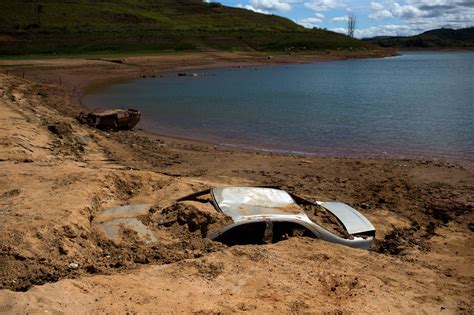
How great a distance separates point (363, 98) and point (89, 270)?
2877 cm

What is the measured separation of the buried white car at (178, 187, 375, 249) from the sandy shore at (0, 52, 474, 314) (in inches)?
6.9

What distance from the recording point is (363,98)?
32.5 meters

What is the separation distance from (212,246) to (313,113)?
1961cm

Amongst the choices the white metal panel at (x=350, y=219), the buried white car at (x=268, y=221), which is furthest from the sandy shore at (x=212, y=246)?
the white metal panel at (x=350, y=219)

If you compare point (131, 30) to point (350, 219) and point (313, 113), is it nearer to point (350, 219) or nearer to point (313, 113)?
point (313, 113)

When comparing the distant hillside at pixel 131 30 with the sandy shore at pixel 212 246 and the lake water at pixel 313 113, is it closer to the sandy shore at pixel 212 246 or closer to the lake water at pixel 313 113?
the lake water at pixel 313 113

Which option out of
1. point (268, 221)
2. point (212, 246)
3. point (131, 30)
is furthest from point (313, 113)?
point (131, 30)

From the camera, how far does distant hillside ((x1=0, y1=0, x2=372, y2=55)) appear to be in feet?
219

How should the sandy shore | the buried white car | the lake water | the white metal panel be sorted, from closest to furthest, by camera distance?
the sandy shore < the buried white car < the white metal panel < the lake water

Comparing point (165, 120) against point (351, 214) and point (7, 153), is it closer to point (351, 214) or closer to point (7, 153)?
point (7, 153)

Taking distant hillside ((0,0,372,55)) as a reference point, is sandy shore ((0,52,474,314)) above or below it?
below

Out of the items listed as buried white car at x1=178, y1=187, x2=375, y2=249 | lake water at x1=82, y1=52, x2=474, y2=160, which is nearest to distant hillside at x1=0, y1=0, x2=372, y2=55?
lake water at x1=82, y1=52, x2=474, y2=160

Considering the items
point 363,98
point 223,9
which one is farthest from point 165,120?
point 223,9

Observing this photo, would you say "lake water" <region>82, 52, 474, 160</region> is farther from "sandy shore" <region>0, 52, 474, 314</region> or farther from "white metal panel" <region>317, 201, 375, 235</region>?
"white metal panel" <region>317, 201, 375, 235</region>
